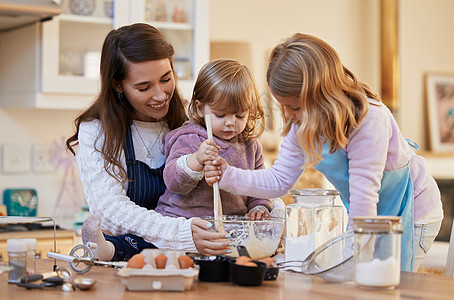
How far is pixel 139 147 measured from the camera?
80.0 inches

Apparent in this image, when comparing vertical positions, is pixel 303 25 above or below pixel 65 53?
above

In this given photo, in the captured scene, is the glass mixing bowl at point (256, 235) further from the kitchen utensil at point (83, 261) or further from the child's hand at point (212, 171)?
the kitchen utensil at point (83, 261)

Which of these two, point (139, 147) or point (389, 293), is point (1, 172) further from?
point (389, 293)

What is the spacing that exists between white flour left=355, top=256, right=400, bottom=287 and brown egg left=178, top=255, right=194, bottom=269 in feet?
1.02

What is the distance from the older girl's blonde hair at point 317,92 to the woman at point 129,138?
0.44 meters

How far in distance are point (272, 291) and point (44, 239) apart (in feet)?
6.14

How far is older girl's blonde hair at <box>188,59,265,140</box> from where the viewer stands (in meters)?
1.84

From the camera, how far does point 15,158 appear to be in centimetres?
339

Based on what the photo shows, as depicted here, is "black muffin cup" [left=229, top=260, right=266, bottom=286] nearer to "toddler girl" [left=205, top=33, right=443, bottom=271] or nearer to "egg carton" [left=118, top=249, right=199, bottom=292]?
"egg carton" [left=118, top=249, right=199, bottom=292]

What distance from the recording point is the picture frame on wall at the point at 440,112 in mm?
5234

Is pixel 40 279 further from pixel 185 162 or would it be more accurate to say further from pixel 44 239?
pixel 44 239

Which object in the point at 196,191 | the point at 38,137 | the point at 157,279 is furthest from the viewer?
the point at 38,137

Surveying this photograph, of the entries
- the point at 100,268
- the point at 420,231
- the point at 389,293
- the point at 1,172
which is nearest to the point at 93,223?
the point at 100,268

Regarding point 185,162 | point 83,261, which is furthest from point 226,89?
point 83,261
